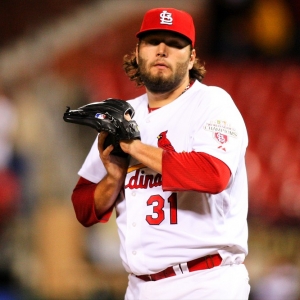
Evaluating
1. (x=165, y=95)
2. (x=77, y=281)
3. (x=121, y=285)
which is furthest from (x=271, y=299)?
(x=165, y=95)

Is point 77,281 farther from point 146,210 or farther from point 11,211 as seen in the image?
point 146,210

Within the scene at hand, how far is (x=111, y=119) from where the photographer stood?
213cm

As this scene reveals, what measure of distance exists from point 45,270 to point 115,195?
2.31 m

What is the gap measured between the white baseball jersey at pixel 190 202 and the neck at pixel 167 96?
5 cm

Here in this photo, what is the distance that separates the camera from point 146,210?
223 centimetres

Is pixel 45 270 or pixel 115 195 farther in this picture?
pixel 45 270

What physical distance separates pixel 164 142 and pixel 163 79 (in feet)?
0.70

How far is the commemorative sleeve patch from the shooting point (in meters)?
2.10

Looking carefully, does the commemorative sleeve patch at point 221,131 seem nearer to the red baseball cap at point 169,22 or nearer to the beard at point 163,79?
the beard at point 163,79

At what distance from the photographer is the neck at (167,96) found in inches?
93.0

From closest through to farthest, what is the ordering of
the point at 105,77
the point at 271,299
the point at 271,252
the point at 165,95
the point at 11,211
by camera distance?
the point at 165,95, the point at 271,299, the point at 271,252, the point at 11,211, the point at 105,77

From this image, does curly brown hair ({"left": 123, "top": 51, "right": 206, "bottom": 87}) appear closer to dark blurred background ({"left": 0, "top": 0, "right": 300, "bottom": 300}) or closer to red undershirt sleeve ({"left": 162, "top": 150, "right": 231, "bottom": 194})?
red undershirt sleeve ({"left": 162, "top": 150, "right": 231, "bottom": 194})

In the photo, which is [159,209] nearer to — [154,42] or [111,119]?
[111,119]

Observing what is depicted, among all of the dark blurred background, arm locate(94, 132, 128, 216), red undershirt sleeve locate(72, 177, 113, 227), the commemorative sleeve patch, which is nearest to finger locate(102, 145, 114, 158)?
arm locate(94, 132, 128, 216)
